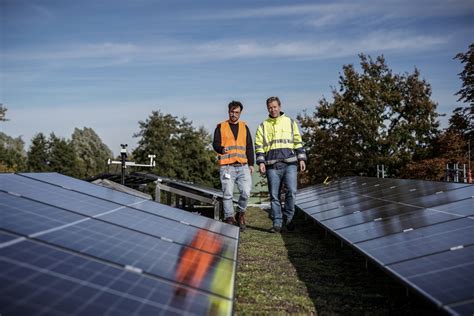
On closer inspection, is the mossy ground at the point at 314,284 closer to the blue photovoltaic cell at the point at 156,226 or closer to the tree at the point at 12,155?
the blue photovoltaic cell at the point at 156,226

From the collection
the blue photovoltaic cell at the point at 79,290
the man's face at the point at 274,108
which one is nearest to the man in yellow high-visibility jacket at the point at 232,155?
the man's face at the point at 274,108

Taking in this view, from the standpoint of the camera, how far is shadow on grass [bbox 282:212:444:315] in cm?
368

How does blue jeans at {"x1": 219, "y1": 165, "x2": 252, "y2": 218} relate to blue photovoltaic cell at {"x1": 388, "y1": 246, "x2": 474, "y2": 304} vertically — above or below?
above

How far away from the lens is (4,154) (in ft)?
213

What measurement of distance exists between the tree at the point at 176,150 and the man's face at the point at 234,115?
48.9m

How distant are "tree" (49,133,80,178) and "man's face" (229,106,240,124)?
2551 inches

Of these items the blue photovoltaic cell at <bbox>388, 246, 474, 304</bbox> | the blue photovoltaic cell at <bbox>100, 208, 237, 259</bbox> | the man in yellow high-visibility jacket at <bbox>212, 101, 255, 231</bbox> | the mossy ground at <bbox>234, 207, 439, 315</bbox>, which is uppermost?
the man in yellow high-visibility jacket at <bbox>212, 101, 255, 231</bbox>

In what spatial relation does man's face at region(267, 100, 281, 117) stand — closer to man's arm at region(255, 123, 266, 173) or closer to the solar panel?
man's arm at region(255, 123, 266, 173)

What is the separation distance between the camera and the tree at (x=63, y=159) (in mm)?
67500

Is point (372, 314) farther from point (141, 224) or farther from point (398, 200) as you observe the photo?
point (398, 200)

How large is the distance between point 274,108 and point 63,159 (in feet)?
217

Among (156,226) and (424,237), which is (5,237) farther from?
(424,237)

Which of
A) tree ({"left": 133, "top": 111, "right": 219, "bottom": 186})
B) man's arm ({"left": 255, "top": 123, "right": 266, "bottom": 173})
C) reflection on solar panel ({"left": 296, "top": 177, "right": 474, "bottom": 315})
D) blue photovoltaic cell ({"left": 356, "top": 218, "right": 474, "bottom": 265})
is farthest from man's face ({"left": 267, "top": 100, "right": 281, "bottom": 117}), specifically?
tree ({"left": 133, "top": 111, "right": 219, "bottom": 186})

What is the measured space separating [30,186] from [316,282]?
3256 mm
